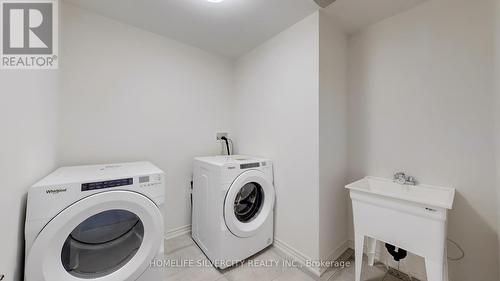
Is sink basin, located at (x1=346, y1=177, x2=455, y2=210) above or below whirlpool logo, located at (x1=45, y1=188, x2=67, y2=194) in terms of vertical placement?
below

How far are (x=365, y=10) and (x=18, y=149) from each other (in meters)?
2.38

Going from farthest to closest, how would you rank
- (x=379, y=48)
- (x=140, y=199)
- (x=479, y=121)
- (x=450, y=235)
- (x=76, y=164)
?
(x=379, y=48), (x=76, y=164), (x=450, y=235), (x=479, y=121), (x=140, y=199)

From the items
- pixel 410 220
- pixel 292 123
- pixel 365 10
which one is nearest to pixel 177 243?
pixel 292 123

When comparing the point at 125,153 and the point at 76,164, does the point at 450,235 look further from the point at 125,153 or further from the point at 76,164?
the point at 76,164

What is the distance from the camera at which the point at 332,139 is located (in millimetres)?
1674

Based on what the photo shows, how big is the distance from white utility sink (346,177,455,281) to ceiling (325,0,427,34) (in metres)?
1.41

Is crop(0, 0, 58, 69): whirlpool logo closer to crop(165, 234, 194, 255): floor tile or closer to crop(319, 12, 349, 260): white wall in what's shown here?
crop(165, 234, 194, 255): floor tile

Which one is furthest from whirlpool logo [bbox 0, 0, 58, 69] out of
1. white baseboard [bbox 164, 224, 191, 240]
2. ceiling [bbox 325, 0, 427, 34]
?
ceiling [bbox 325, 0, 427, 34]

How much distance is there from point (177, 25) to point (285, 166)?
1.69m

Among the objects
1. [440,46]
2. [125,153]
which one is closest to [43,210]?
[125,153]

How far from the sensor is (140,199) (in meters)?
1.09

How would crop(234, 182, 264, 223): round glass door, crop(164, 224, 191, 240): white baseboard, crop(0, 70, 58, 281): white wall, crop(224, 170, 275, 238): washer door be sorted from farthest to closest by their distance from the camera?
crop(164, 224, 191, 240): white baseboard, crop(234, 182, 264, 223): round glass door, crop(224, 170, 275, 238): washer door, crop(0, 70, 58, 281): white wall

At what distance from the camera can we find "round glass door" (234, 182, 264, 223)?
69.7 inches

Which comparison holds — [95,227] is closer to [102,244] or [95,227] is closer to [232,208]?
[102,244]
